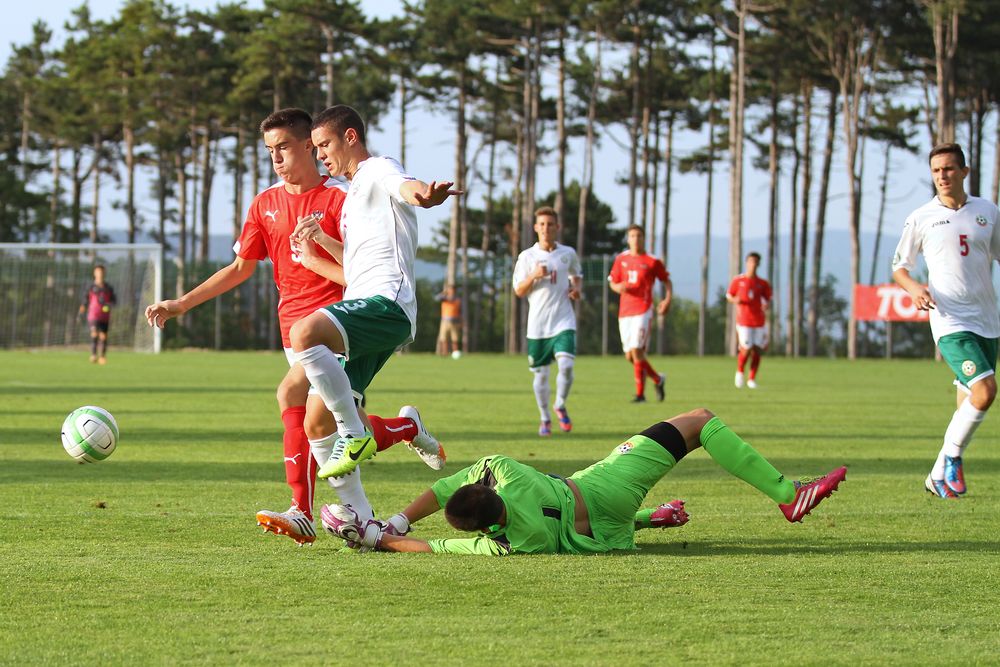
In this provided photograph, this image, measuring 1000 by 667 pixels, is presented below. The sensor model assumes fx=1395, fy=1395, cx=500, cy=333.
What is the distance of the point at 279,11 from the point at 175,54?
627 cm

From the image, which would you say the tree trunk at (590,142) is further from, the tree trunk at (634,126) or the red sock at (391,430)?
the red sock at (391,430)

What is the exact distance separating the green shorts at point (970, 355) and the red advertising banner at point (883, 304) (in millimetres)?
34938

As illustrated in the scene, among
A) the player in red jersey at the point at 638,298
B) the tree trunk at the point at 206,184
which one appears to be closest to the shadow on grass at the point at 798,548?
the player in red jersey at the point at 638,298

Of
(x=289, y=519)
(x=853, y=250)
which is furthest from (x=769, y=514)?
(x=853, y=250)

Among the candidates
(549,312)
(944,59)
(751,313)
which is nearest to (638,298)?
(751,313)

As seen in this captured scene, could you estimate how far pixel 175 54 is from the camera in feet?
190

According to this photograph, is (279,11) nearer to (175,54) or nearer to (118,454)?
(175,54)

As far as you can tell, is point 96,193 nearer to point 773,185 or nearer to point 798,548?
point 773,185

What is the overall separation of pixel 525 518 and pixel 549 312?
26.5ft

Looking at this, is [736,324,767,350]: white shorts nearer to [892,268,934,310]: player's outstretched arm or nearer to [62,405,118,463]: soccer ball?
[892,268,934,310]: player's outstretched arm

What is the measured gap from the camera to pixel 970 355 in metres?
8.97

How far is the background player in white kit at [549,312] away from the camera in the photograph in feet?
45.1

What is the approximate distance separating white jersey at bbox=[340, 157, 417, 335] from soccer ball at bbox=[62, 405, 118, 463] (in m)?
2.03

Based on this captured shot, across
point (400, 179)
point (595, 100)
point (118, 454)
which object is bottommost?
point (118, 454)
